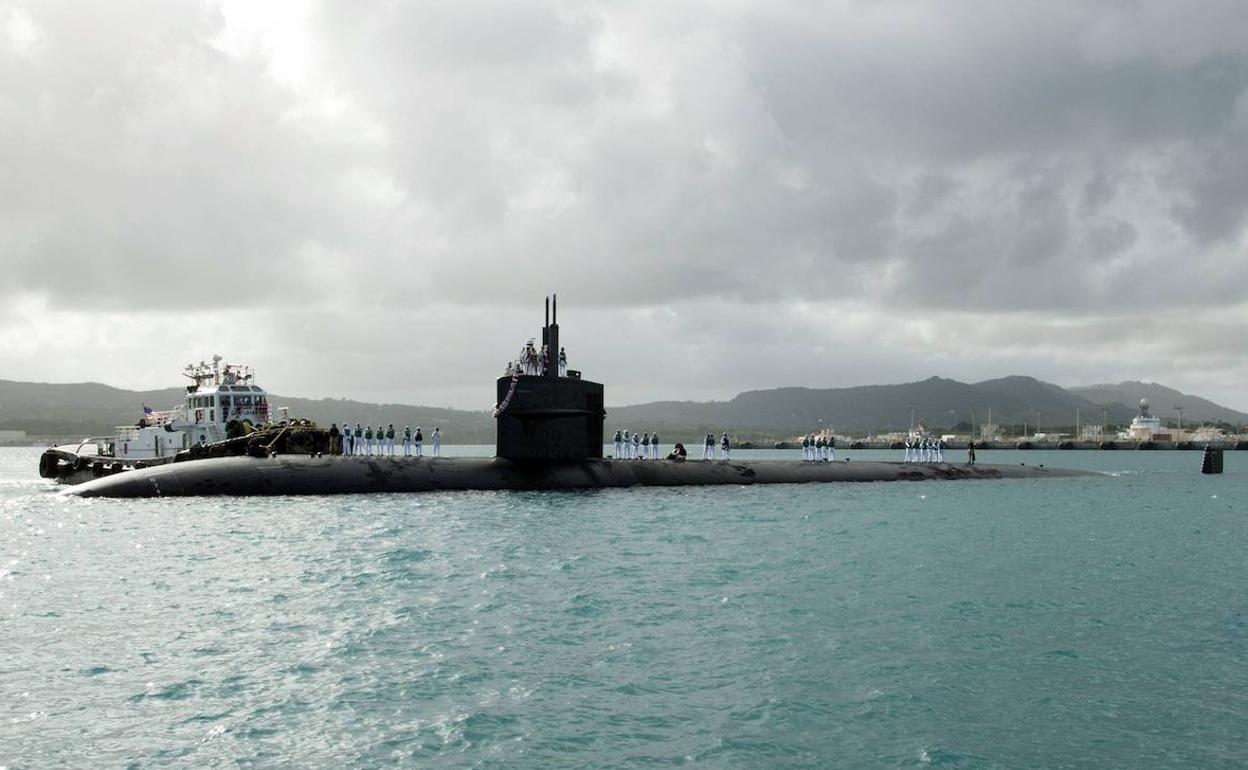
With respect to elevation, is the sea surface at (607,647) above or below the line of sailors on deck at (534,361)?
below

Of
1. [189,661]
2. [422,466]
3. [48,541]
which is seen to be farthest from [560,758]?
[422,466]

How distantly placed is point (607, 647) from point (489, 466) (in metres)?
23.4

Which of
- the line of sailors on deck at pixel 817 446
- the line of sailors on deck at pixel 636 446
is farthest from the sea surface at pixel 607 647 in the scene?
the line of sailors on deck at pixel 817 446

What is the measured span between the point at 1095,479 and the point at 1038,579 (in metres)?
47.3

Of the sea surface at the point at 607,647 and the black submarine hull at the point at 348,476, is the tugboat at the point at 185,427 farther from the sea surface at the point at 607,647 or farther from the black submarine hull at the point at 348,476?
the sea surface at the point at 607,647

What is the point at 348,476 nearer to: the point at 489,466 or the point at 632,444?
the point at 489,466

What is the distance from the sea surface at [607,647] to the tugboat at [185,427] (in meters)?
18.6

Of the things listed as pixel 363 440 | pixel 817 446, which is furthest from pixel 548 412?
pixel 817 446

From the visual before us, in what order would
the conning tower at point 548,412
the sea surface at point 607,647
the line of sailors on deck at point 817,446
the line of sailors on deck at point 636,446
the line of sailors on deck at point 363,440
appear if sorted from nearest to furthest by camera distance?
the sea surface at point 607,647
the conning tower at point 548,412
the line of sailors on deck at point 363,440
the line of sailors on deck at point 636,446
the line of sailors on deck at point 817,446

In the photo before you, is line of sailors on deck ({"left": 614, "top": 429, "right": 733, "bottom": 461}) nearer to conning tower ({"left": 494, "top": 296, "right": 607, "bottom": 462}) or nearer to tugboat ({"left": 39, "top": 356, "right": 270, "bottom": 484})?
conning tower ({"left": 494, "top": 296, "right": 607, "bottom": 462})

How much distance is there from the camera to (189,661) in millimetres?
13664

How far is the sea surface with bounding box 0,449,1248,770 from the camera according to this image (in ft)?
34.7

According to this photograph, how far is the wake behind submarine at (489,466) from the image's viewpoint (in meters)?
35.1

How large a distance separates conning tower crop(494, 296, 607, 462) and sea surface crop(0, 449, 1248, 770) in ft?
23.1
